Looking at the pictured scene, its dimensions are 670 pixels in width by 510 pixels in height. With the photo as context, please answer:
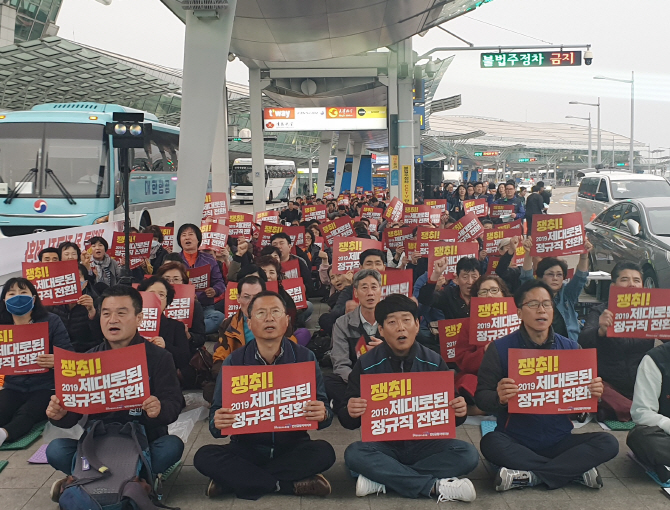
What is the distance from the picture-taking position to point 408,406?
4152 millimetres

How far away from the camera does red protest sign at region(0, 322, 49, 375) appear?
5363 millimetres

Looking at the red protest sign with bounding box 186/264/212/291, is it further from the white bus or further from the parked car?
the white bus

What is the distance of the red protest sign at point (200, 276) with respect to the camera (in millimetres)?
8656

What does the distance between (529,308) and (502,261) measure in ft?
12.7

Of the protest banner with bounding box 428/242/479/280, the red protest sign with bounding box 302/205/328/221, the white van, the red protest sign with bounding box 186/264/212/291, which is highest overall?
the white van

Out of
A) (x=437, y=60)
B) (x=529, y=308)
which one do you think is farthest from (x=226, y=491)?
(x=437, y=60)

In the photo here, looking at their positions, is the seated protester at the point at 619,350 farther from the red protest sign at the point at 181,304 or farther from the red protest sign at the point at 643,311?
the red protest sign at the point at 181,304

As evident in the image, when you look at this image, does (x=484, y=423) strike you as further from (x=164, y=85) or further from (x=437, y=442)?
(x=164, y=85)

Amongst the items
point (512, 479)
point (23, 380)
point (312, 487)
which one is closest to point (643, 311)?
point (512, 479)

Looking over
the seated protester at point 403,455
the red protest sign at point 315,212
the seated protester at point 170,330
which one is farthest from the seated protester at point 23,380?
the red protest sign at point 315,212

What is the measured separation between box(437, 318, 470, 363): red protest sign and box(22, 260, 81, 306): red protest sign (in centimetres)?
361

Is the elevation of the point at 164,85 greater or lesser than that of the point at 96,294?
greater

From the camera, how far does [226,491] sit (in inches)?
176

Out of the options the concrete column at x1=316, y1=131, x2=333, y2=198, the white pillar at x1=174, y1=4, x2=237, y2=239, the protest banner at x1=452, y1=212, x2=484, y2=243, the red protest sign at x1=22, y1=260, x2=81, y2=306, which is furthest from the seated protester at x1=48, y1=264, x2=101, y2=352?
the concrete column at x1=316, y1=131, x2=333, y2=198
